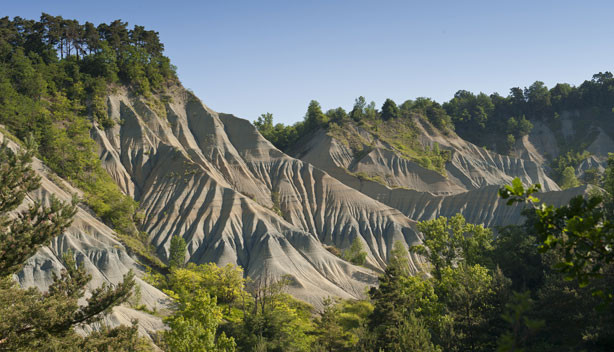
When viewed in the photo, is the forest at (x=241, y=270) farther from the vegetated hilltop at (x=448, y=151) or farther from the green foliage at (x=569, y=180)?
the green foliage at (x=569, y=180)

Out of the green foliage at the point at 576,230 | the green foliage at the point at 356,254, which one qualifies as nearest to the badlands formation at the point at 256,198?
the green foliage at the point at 356,254

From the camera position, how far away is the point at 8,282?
17547 mm

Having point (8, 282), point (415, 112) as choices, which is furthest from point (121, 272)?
point (415, 112)

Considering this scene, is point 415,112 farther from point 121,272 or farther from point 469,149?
point 121,272

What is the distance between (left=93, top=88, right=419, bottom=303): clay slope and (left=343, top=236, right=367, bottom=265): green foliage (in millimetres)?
2228

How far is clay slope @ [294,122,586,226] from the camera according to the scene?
78.5 m

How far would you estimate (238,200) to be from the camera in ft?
226

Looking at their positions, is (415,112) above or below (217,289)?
above

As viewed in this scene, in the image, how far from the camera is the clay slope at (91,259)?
3724 centimetres

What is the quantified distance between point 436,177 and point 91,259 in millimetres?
65011

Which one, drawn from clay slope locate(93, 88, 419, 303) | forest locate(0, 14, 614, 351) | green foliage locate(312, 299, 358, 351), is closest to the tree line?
forest locate(0, 14, 614, 351)

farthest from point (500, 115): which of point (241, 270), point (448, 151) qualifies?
point (241, 270)

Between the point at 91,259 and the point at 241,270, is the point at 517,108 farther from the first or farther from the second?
the point at 91,259

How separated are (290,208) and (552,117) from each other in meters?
97.6
